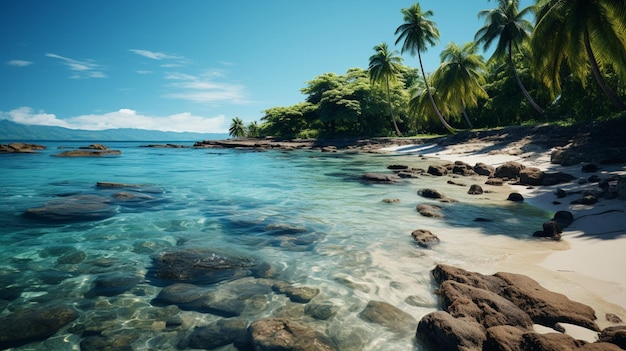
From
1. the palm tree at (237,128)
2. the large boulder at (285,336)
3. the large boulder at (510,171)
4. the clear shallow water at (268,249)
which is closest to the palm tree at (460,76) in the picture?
the large boulder at (510,171)

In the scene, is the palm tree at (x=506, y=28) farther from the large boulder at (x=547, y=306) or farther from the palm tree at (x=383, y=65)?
the large boulder at (x=547, y=306)

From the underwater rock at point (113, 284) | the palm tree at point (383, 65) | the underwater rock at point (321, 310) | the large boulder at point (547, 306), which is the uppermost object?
the palm tree at point (383, 65)

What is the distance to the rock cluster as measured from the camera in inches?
115

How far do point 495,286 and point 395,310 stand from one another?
156 centimetres

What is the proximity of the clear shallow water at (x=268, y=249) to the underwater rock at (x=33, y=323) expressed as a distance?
11 centimetres

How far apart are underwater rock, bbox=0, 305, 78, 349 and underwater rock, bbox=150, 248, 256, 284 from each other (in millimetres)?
1328

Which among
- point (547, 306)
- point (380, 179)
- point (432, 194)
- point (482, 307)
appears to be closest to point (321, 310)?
point (482, 307)

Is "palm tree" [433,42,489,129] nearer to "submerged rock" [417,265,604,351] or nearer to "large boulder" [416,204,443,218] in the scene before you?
"large boulder" [416,204,443,218]

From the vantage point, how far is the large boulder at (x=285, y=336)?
3.33 metres

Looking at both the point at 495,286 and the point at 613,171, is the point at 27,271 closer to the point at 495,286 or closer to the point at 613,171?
the point at 495,286

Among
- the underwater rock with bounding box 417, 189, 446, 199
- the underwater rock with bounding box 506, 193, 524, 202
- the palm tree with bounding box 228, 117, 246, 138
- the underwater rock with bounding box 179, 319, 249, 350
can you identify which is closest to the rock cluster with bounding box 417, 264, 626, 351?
the underwater rock with bounding box 179, 319, 249, 350

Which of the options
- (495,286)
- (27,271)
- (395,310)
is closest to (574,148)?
(495,286)

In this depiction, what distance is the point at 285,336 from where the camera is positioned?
347 centimetres

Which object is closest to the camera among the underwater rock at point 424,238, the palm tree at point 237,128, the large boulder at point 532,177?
the underwater rock at point 424,238
